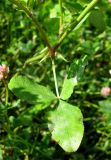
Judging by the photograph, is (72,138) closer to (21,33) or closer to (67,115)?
(67,115)

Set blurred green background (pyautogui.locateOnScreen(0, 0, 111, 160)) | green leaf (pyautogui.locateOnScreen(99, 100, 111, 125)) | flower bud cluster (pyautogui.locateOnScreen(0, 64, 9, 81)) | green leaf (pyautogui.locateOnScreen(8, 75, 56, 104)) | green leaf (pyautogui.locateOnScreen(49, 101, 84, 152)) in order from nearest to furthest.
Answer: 1. green leaf (pyautogui.locateOnScreen(49, 101, 84, 152))
2. green leaf (pyautogui.locateOnScreen(8, 75, 56, 104))
3. flower bud cluster (pyautogui.locateOnScreen(0, 64, 9, 81))
4. blurred green background (pyautogui.locateOnScreen(0, 0, 111, 160))
5. green leaf (pyautogui.locateOnScreen(99, 100, 111, 125))

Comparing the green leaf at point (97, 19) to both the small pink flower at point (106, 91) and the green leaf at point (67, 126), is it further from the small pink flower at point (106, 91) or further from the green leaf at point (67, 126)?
the small pink flower at point (106, 91)

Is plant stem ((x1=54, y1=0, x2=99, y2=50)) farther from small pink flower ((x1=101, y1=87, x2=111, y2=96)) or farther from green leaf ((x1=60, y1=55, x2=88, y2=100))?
small pink flower ((x1=101, y1=87, x2=111, y2=96))

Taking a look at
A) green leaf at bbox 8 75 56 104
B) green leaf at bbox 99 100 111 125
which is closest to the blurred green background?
green leaf at bbox 99 100 111 125

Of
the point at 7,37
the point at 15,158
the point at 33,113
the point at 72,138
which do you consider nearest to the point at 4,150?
the point at 15,158

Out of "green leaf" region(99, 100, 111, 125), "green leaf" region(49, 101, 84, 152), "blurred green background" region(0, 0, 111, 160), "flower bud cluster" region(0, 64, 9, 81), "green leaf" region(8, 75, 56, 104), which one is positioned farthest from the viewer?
"green leaf" region(99, 100, 111, 125)

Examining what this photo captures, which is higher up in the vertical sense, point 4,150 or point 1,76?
point 1,76
